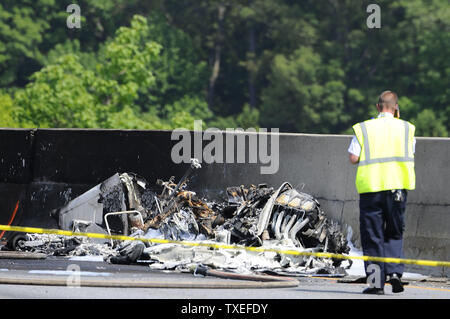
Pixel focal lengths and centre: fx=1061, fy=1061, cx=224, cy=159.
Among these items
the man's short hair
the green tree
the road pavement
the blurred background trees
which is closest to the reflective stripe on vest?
the man's short hair

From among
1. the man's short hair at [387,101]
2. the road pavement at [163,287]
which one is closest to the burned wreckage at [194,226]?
the road pavement at [163,287]

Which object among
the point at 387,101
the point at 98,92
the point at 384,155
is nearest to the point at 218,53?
the point at 98,92

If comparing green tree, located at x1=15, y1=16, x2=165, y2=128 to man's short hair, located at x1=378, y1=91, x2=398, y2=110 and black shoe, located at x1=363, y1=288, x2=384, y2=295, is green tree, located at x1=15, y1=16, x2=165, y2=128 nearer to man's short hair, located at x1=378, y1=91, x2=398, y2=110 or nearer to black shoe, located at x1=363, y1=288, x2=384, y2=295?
man's short hair, located at x1=378, y1=91, x2=398, y2=110

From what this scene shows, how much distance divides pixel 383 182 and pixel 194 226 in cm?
354

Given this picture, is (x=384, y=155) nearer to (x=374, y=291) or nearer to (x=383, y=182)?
(x=383, y=182)

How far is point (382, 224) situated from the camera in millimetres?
8836

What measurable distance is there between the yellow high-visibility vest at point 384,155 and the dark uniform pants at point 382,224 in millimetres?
89

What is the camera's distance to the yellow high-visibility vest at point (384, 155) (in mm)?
8758

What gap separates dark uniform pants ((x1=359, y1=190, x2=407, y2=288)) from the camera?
876cm

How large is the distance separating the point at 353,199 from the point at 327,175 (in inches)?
17.9

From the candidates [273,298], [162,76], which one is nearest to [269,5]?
[162,76]

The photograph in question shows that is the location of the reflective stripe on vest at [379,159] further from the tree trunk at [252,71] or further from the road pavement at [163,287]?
the tree trunk at [252,71]

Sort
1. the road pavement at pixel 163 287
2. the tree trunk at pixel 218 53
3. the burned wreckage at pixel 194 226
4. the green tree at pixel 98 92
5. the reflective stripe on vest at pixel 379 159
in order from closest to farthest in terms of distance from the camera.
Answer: the road pavement at pixel 163 287 < the reflective stripe on vest at pixel 379 159 < the burned wreckage at pixel 194 226 < the green tree at pixel 98 92 < the tree trunk at pixel 218 53
